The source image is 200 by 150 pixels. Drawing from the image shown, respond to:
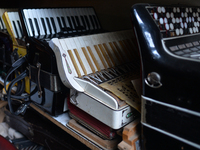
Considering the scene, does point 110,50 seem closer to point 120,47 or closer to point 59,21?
point 120,47

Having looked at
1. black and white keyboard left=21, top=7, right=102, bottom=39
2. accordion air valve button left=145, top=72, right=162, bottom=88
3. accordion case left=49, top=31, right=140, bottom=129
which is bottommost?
accordion case left=49, top=31, right=140, bottom=129

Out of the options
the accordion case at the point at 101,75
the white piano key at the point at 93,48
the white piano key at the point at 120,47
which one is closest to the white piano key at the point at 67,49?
the accordion case at the point at 101,75

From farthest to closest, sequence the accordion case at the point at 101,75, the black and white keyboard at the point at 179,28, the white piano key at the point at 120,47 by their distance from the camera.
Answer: the white piano key at the point at 120,47 < the accordion case at the point at 101,75 < the black and white keyboard at the point at 179,28

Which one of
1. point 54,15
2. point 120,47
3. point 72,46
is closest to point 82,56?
point 72,46

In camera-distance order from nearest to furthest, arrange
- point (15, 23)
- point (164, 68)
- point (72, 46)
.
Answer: point (164, 68), point (72, 46), point (15, 23)

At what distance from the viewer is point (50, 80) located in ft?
3.32

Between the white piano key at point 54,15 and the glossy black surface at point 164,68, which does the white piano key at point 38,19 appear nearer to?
the white piano key at point 54,15

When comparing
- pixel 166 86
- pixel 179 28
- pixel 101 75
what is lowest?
pixel 101 75

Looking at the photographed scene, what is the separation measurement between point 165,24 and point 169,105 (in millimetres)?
349

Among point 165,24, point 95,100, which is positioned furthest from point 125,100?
point 165,24

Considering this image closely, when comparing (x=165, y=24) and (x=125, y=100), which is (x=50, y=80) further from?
(x=165, y=24)

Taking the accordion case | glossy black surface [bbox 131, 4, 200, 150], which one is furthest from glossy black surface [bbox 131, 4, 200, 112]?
the accordion case

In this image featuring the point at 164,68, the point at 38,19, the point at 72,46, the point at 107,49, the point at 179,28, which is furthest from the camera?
the point at 38,19

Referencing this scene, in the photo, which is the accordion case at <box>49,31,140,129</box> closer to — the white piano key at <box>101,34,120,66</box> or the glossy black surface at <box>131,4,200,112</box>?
the white piano key at <box>101,34,120,66</box>
